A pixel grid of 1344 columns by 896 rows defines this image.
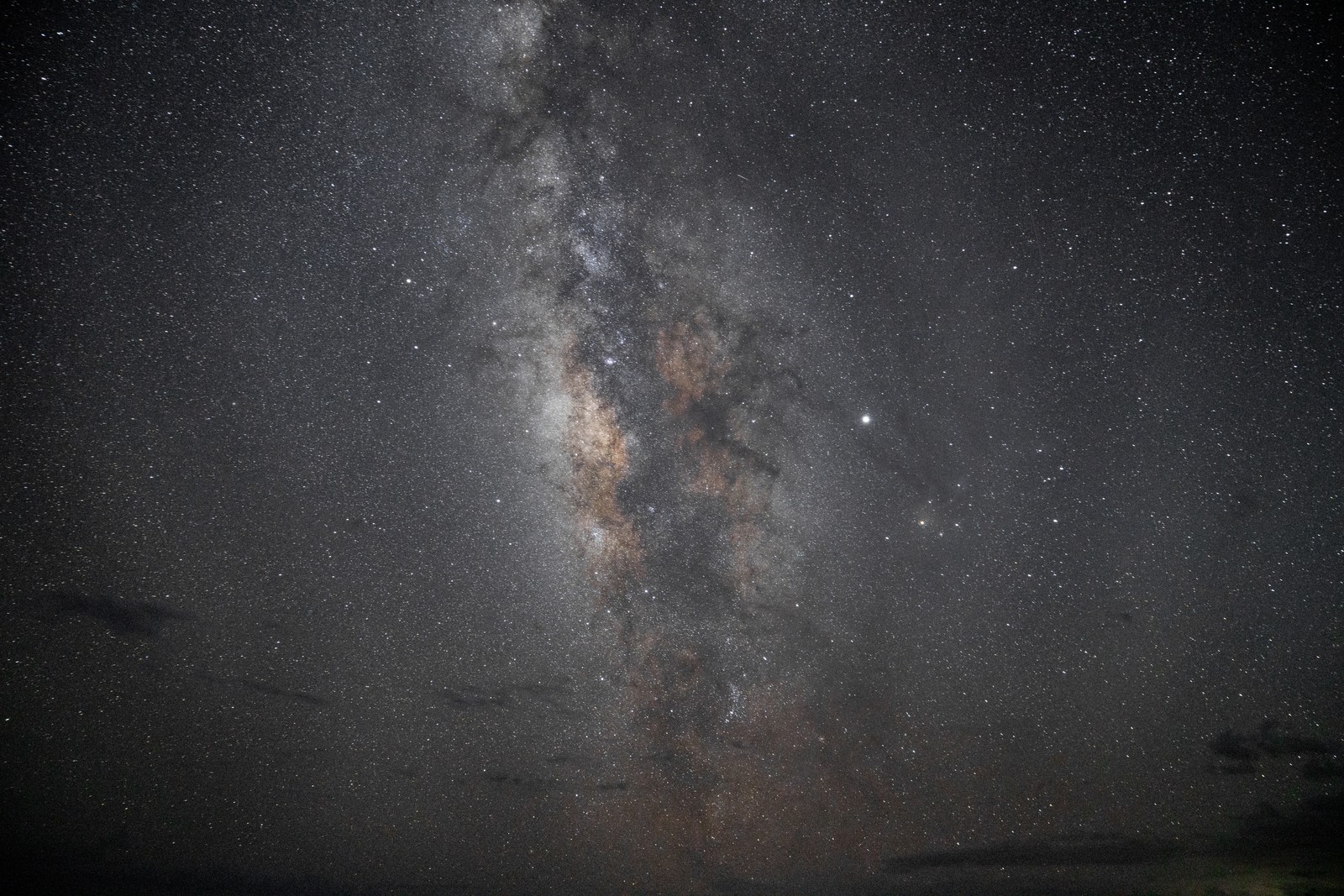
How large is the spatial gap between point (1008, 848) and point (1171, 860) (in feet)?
17.7

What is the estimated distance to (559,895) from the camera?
129 feet

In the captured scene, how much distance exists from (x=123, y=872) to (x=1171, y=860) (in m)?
56.2

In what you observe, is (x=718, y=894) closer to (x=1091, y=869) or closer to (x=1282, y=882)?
(x=1091, y=869)

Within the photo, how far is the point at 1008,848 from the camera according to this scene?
22812mm

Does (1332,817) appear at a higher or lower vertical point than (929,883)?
higher

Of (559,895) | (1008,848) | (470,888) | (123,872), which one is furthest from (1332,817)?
(123,872)

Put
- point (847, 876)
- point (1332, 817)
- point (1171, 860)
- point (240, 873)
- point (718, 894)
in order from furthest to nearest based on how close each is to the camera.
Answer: point (240, 873), point (847, 876), point (718, 894), point (1171, 860), point (1332, 817)

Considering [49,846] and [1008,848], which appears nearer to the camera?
[1008,848]

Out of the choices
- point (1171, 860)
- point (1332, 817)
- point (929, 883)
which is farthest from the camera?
→ point (929, 883)

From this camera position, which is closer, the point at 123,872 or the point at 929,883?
the point at 929,883

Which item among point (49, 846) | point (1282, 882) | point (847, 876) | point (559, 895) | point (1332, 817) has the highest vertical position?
point (1332, 817)

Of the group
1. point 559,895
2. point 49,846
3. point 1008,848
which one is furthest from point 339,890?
point 1008,848

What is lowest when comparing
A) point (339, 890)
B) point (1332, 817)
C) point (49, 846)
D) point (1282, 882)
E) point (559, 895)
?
point (339, 890)

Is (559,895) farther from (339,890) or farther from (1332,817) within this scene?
(1332,817)
